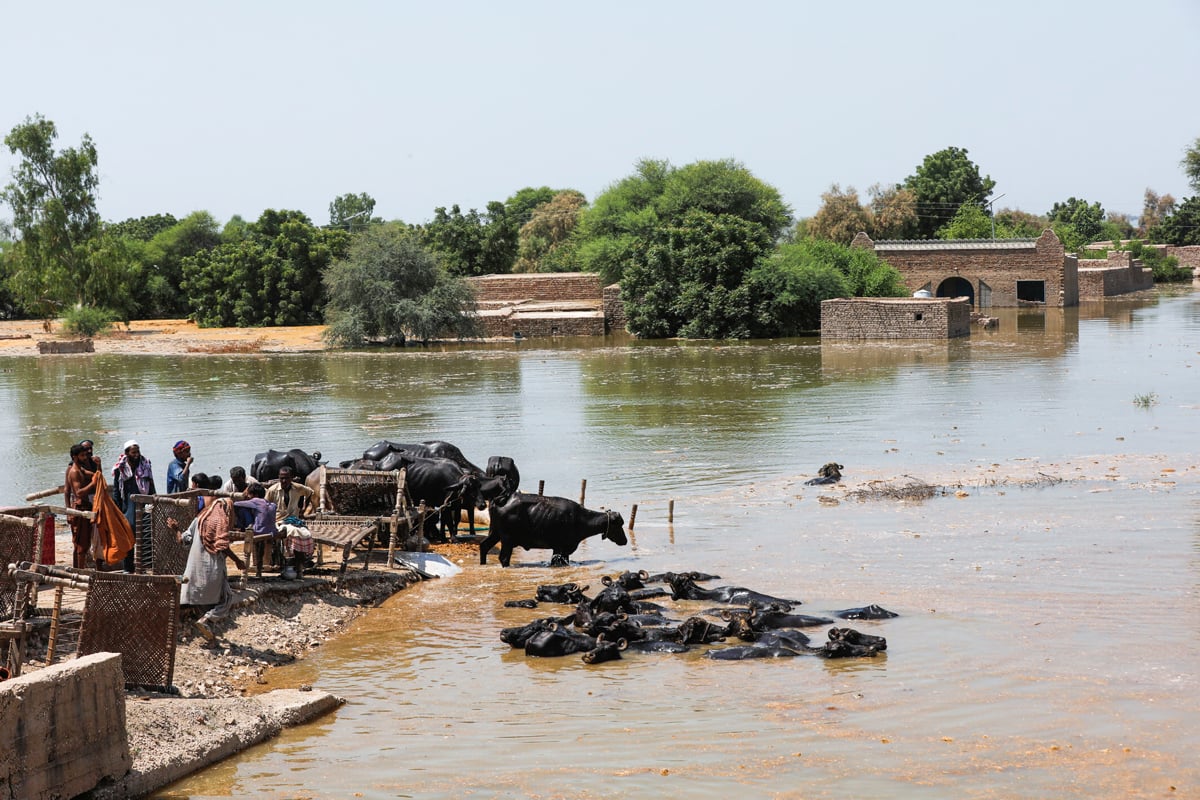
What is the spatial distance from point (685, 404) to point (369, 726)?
19.4m

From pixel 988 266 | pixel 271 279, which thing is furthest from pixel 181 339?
pixel 988 266

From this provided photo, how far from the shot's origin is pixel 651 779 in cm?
777

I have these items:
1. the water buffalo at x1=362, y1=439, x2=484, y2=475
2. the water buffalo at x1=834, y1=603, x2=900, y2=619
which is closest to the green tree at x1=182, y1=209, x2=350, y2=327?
the water buffalo at x1=362, y1=439, x2=484, y2=475

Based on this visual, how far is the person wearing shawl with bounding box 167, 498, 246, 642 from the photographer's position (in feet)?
31.2

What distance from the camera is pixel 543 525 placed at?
13.6 meters

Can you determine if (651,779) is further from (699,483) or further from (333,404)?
(333,404)

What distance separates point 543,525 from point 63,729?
7.13 m

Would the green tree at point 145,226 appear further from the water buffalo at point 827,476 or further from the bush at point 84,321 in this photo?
the water buffalo at point 827,476

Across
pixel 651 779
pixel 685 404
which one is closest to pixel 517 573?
pixel 651 779

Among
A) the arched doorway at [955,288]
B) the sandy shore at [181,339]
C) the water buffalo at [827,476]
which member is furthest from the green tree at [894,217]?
the water buffalo at [827,476]

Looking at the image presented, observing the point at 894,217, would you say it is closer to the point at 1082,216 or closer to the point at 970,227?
the point at 970,227

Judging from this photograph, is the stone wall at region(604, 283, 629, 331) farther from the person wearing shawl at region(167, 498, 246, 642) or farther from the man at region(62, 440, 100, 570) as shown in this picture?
the person wearing shawl at region(167, 498, 246, 642)

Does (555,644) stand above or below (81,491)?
below

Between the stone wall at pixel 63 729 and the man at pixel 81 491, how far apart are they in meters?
3.31
